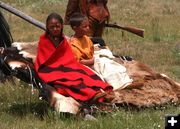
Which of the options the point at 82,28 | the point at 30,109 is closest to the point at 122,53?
the point at 82,28

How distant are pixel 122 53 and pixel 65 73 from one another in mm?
5336

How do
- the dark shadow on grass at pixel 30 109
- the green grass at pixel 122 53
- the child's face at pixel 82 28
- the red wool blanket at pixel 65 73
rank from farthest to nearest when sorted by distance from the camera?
the child's face at pixel 82 28, the dark shadow on grass at pixel 30 109, the red wool blanket at pixel 65 73, the green grass at pixel 122 53

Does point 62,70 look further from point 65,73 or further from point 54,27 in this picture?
point 54,27

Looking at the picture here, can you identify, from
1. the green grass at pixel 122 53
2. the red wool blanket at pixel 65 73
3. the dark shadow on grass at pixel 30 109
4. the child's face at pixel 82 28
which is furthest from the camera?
the child's face at pixel 82 28

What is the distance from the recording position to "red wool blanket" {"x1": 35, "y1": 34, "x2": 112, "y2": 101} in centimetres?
569

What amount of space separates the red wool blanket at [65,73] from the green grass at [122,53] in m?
0.32

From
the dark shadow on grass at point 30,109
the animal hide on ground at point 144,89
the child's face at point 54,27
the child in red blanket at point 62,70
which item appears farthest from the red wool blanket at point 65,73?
the dark shadow on grass at point 30,109

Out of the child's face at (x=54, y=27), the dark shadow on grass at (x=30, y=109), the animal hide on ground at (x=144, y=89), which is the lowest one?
the dark shadow on grass at (x=30, y=109)

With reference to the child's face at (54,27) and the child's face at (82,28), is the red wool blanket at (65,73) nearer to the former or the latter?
the child's face at (54,27)

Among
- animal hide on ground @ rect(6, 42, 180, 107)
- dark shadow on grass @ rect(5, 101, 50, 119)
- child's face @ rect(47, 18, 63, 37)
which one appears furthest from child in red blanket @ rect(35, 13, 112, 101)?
dark shadow on grass @ rect(5, 101, 50, 119)

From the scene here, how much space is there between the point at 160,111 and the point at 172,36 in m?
7.76

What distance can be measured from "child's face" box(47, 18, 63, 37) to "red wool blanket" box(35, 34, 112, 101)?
0.10 m

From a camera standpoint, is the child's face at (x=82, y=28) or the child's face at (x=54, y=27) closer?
the child's face at (x=54, y=27)

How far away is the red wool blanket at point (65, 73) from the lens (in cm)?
569
